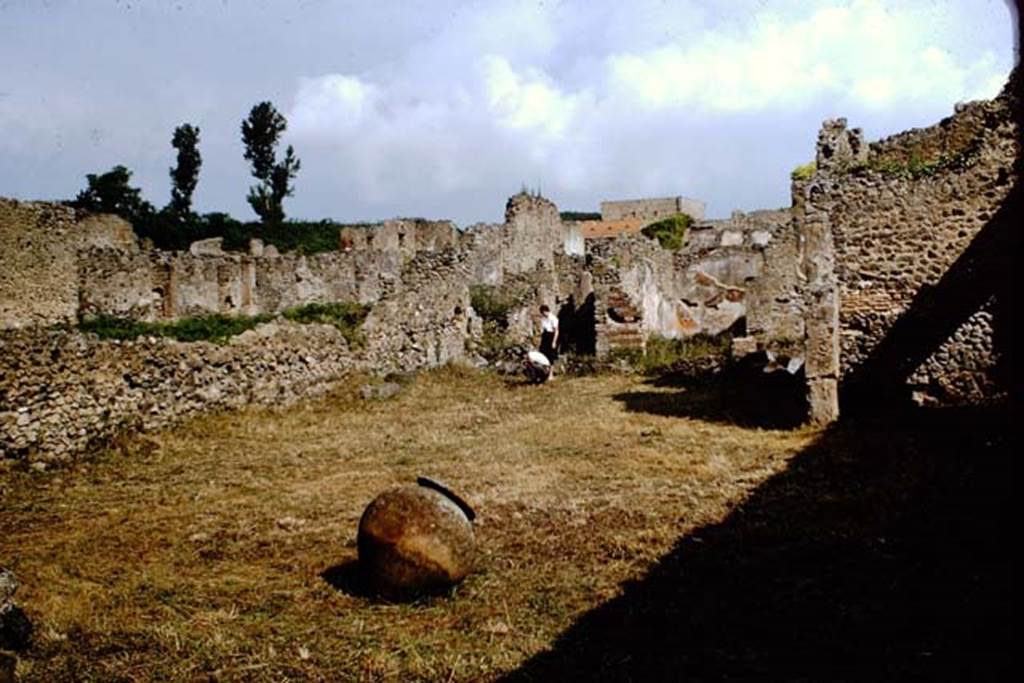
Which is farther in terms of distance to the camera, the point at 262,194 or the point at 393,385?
the point at 262,194

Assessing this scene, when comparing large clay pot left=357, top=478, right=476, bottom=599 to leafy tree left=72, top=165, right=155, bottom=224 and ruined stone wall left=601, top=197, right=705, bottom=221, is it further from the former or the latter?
ruined stone wall left=601, top=197, right=705, bottom=221

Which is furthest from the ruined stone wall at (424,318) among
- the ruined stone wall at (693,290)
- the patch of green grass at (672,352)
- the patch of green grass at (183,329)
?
the patch of green grass at (672,352)

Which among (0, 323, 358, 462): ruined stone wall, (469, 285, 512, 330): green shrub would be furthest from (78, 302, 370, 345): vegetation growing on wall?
(469, 285, 512, 330): green shrub

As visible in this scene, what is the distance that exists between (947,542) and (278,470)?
665 centimetres

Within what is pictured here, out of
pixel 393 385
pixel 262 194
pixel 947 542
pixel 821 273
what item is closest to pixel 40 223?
pixel 393 385

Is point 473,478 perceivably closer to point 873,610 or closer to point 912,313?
point 873,610

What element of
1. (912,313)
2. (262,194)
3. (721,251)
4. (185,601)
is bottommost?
(185,601)

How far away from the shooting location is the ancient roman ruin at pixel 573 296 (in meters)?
10.1

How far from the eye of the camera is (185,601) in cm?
547

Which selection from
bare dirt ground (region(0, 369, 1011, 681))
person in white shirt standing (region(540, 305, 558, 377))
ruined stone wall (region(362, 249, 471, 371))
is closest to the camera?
bare dirt ground (region(0, 369, 1011, 681))

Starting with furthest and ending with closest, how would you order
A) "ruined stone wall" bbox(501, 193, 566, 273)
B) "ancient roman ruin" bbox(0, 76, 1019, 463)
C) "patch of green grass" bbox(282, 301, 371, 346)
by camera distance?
"ruined stone wall" bbox(501, 193, 566, 273) < "patch of green grass" bbox(282, 301, 371, 346) < "ancient roman ruin" bbox(0, 76, 1019, 463)

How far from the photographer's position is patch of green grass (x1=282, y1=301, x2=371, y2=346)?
1597 cm

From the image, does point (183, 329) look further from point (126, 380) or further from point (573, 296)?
point (573, 296)

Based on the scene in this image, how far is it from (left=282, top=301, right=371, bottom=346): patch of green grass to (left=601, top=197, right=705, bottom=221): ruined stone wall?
46166 millimetres
